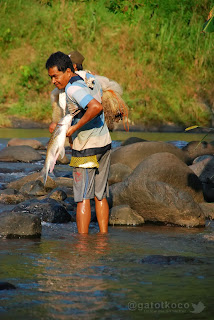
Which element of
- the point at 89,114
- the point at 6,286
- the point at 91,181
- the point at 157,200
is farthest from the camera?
the point at 157,200

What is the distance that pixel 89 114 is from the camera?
587 cm

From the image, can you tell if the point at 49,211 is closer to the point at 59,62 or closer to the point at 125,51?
the point at 59,62

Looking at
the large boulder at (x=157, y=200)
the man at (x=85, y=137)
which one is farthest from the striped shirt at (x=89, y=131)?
the large boulder at (x=157, y=200)

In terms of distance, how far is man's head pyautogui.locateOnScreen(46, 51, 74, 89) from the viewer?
19.7ft

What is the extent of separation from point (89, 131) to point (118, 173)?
14.0 feet

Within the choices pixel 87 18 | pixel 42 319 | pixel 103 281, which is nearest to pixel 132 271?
pixel 103 281

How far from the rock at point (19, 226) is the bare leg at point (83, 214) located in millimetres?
440

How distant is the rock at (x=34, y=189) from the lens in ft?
32.1

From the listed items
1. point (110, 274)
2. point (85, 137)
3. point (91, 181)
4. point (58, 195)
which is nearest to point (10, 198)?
point (58, 195)

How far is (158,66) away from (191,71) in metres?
1.38

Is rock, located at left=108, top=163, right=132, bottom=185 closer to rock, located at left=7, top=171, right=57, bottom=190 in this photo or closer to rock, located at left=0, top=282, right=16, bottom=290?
rock, located at left=7, top=171, right=57, bottom=190

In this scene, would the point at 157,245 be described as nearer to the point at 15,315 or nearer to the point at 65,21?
the point at 15,315

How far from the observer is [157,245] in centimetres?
625

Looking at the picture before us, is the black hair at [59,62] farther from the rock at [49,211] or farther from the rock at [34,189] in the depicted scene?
the rock at [34,189]
